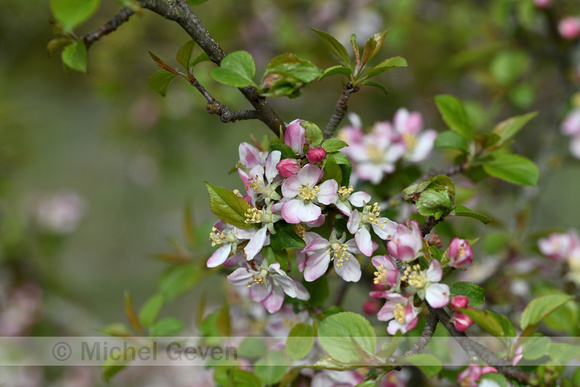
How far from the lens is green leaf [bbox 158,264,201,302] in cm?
75

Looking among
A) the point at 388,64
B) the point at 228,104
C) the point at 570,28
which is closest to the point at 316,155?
the point at 388,64

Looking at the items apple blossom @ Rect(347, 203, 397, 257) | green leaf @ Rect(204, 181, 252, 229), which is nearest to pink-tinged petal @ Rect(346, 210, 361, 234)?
apple blossom @ Rect(347, 203, 397, 257)

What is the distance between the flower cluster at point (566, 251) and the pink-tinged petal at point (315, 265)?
581 millimetres

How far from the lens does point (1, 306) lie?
138cm

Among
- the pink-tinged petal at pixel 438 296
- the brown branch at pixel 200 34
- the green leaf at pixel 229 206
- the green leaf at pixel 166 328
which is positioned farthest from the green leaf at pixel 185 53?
the green leaf at pixel 166 328

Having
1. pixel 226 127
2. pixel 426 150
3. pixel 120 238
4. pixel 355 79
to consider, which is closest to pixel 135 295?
pixel 120 238

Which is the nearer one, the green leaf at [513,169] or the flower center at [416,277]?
the flower center at [416,277]

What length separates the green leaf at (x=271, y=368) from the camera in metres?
0.56

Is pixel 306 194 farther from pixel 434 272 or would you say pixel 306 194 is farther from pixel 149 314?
pixel 149 314

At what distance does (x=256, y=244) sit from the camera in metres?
0.42

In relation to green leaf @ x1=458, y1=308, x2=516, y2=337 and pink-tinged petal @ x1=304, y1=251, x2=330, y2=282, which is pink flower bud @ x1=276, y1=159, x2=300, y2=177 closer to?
pink-tinged petal @ x1=304, y1=251, x2=330, y2=282

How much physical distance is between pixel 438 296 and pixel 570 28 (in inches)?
31.7

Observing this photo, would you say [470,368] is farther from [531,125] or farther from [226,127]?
[226,127]

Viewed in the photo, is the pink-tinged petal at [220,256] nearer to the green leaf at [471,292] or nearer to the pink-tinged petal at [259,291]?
the pink-tinged petal at [259,291]
